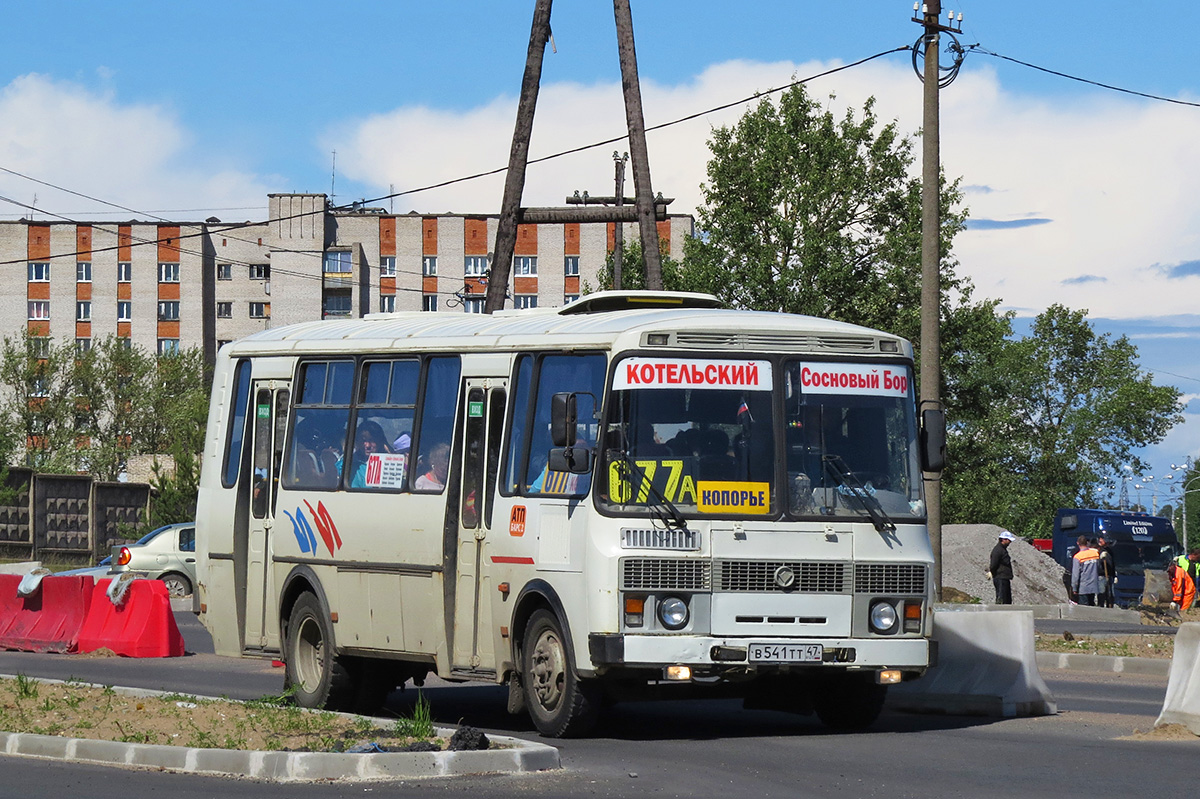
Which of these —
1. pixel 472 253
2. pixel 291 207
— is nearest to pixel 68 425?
pixel 291 207

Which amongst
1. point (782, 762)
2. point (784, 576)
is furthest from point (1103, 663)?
point (782, 762)

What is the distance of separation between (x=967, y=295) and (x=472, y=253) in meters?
55.5

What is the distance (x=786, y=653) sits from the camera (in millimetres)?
11367

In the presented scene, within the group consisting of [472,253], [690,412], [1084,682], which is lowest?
[1084,682]

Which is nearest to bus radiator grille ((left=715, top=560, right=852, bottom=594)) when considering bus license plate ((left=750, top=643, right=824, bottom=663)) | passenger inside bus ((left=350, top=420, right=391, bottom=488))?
bus license plate ((left=750, top=643, right=824, bottom=663))

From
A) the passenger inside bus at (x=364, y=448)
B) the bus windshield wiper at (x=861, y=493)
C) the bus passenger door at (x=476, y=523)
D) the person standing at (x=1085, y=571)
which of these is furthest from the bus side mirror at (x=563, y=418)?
the person standing at (x=1085, y=571)

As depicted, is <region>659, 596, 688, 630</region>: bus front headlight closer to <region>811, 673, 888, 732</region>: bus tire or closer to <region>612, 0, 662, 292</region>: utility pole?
<region>811, 673, 888, 732</region>: bus tire

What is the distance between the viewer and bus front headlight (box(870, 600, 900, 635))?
1166cm

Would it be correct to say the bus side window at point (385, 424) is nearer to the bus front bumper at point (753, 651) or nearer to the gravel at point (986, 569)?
the bus front bumper at point (753, 651)

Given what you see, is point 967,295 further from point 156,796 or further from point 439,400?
point 156,796

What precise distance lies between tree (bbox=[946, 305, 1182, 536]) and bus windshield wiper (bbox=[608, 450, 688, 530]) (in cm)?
8336

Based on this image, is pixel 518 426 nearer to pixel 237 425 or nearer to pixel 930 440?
pixel 930 440

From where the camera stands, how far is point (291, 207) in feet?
342

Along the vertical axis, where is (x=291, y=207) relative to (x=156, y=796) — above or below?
above
